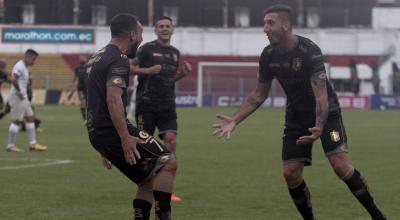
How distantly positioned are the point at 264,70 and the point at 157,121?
11.4 feet

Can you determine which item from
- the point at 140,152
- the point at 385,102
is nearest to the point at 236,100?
the point at 385,102

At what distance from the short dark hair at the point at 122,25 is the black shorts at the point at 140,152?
87 centimetres

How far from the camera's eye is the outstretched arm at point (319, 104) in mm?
7804

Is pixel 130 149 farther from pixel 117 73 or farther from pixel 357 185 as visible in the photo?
pixel 357 185

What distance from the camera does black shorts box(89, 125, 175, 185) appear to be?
293 inches

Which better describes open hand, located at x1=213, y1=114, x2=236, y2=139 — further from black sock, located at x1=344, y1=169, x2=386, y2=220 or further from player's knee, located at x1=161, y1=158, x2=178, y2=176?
black sock, located at x1=344, y1=169, x2=386, y2=220

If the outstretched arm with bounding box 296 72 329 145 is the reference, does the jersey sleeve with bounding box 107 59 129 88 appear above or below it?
above

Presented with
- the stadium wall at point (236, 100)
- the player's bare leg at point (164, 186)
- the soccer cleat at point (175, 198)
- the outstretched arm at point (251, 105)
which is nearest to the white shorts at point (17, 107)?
the soccer cleat at point (175, 198)

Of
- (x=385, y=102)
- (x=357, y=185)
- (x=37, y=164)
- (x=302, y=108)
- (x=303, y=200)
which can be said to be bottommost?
(x=385, y=102)

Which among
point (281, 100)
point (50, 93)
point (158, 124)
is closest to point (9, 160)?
point (158, 124)

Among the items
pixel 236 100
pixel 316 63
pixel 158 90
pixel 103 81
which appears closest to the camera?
pixel 103 81

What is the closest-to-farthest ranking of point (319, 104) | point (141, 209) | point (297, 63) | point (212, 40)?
point (141, 209), point (319, 104), point (297, 63), point (212, 40)

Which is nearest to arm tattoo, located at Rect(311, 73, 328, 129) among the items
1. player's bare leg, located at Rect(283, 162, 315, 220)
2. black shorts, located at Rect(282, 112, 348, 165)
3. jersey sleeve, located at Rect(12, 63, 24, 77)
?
black shorts, located at Rect(282, 112, 348, 165)

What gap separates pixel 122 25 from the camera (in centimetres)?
743
